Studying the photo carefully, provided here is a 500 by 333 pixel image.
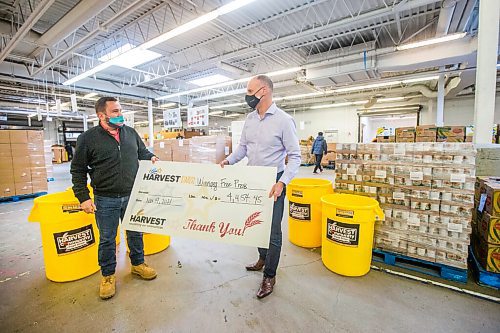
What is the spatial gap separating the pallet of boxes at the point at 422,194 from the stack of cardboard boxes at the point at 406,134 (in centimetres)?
660

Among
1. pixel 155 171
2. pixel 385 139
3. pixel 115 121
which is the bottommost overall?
pixel 155 171

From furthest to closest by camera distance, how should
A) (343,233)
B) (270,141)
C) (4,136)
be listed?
(4,136) → (343,233) → (270,141)

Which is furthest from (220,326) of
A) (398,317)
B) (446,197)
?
(446,197)

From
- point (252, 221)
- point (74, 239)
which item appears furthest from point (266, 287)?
point (74, 239)

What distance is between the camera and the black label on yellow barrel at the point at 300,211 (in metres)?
2.87

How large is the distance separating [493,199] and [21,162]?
8.83m

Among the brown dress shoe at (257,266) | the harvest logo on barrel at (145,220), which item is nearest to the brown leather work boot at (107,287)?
the harvest logo on barrel at (145,220)

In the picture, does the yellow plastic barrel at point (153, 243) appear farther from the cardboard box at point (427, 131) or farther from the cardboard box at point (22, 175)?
the cardboard box at point (427, 131)

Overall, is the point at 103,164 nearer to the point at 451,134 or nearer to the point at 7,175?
the point at 7,175

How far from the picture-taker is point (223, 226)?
6.14ft

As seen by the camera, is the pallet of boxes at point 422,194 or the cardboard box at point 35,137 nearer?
the pallet of boxes at point 422,194

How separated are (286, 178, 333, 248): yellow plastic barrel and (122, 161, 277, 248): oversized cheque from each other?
121 cm

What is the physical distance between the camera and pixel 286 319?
1787mm

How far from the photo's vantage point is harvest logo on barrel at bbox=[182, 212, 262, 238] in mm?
1786
